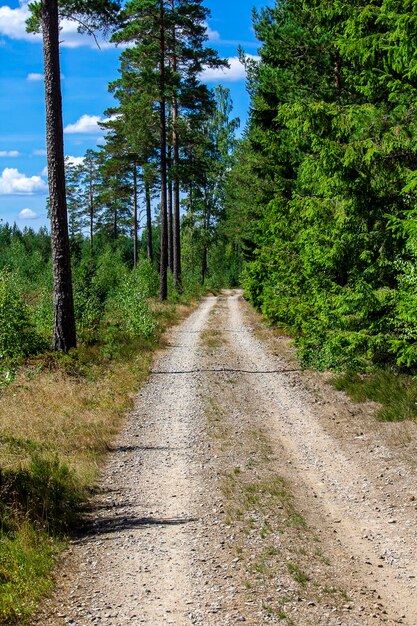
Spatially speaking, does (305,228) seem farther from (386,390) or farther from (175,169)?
(175,169)

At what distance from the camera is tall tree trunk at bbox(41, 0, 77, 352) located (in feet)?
43.4

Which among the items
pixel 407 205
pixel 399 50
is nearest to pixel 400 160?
pixel 407 205

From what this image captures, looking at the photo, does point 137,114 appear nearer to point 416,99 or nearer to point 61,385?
point 61,385

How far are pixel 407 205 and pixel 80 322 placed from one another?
1139 centimetres

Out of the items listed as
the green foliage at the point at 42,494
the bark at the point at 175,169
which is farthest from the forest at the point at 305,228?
the bark at the point at 175,169

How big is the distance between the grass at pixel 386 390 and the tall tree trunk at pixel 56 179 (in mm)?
7112

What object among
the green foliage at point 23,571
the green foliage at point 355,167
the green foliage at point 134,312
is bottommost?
the green foliage at point 23,571

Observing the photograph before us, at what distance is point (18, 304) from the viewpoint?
36.2 feet

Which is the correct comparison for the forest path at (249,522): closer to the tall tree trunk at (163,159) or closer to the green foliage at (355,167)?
the green foliage at (355,167)

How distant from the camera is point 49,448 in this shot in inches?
333

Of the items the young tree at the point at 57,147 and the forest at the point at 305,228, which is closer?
the forest at the point at 305,228

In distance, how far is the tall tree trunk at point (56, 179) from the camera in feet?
43.4

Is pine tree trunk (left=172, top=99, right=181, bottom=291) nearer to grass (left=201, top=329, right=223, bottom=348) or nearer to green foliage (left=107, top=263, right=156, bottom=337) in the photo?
grass (left=201, top=329, right=223, bottom=348)

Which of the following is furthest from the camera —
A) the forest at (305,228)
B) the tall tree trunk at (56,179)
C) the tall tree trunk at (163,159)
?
the tall tree trunk at (163,159)
